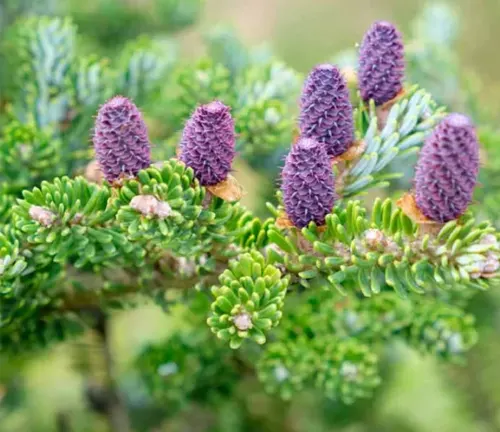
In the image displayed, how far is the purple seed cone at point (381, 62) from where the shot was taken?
0.63 m

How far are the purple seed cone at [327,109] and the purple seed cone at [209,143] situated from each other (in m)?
0.07

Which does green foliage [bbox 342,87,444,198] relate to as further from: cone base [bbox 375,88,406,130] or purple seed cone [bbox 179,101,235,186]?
purple seed cone [bbox 179,101,235,186]

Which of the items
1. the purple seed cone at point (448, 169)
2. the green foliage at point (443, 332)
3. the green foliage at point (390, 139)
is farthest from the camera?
the green foliage at point (443, 332)

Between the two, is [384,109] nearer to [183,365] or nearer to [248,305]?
[248,305]

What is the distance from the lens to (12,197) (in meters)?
0.74

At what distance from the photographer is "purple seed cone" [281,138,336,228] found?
0.55m

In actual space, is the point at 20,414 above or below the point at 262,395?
below

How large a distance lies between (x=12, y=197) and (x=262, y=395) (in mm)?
579

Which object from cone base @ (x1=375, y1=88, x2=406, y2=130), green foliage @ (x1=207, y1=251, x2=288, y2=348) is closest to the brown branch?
green foliage @ (x1=207, y1=251, x2=288, y2=348)

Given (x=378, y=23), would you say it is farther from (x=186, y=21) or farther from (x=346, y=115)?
(x=186, y=21)

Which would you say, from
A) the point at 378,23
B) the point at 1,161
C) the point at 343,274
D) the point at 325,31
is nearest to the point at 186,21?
the point at 1,161

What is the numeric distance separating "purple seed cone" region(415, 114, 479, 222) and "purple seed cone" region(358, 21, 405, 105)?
123mm

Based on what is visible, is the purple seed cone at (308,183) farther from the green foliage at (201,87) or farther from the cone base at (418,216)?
the green foliage at (201,87)

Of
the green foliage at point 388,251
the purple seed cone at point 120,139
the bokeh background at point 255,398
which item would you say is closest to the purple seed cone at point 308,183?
the green foliage at point 388,251
